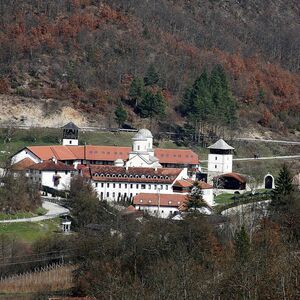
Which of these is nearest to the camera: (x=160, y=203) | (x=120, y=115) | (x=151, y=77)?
(x=160, y=203)

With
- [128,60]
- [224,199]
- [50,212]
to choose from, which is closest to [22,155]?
[50,212]

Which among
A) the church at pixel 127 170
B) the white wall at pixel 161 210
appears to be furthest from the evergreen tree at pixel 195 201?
the white wall at pixel 161 210

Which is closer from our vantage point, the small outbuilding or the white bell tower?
the small outbuilding

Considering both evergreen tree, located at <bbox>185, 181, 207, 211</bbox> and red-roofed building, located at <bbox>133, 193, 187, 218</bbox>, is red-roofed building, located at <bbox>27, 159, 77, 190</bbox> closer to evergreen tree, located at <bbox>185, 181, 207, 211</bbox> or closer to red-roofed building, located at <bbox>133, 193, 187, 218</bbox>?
red-roofed building, located at <bbox>133, 193, 187, 218</bbox>

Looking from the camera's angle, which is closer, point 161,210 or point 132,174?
point 161,210

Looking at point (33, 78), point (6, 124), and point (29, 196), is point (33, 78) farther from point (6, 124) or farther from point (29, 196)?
point (29, 196)

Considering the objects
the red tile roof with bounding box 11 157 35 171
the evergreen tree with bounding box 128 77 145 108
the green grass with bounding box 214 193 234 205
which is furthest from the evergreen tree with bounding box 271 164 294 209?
the evergreen tree with bounding box 128 77 145 108

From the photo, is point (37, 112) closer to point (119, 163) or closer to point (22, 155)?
point (22, 155)

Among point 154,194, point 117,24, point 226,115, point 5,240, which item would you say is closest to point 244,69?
point 117,24
